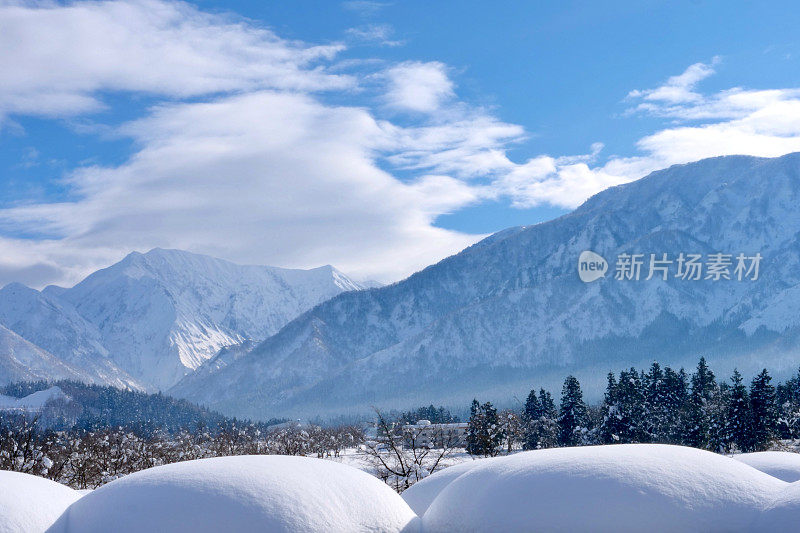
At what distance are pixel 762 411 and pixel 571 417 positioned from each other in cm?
2352

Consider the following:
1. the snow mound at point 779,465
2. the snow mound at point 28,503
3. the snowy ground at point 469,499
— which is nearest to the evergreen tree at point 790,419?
the snow mound at point 779,465

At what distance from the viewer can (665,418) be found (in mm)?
84875

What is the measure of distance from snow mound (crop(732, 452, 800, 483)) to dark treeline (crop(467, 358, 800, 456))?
53305 mm

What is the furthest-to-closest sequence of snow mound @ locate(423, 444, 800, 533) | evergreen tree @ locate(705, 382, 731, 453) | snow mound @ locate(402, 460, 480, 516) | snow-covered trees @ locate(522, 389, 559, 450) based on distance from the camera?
snow-covered trees @ locate(522, 389, 559, 450) → evergreen tree @ locate(705, 382, 731, 453) → snow mound @ locate(402, 460, 480, 516) → snow mound @ locate(423, 444, 800, 533)

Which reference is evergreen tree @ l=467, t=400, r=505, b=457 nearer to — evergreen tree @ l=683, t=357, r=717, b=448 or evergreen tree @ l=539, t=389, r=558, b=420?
evergreen tree @ l=539, t=389, r=558, b=420

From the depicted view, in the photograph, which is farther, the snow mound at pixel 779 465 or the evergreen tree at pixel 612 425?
the evergreen tree at pixel 612 425

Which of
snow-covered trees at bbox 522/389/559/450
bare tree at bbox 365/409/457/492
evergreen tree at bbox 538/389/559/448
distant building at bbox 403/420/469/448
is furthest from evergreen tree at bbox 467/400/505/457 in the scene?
evergreen tree at bbox 538/389/559/448

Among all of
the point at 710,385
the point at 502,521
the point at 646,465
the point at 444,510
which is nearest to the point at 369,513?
the point at 444,510

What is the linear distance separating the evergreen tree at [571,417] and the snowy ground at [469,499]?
259 feet

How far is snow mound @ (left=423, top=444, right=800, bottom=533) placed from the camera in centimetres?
962

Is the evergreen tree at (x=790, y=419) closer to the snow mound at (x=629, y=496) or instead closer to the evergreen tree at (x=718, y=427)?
the evergreen tree at (x=718, y=427)

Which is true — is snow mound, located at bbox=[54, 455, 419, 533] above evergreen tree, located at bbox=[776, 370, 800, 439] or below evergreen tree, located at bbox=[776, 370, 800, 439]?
above

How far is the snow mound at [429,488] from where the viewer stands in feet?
43.7

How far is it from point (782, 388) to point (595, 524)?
3908 inches
